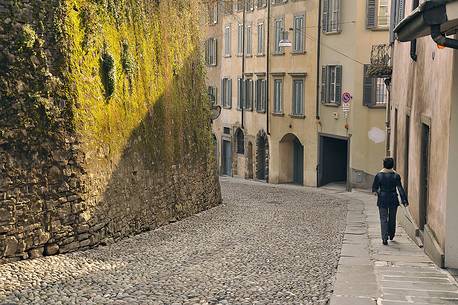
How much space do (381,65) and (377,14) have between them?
5.92m

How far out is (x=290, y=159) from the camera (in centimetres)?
3341

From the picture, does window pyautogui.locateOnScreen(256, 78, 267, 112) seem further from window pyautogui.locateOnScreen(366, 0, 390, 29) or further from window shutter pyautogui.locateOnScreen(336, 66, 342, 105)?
window pyautogui.locateOnScreen(366, 0, 390, 29)

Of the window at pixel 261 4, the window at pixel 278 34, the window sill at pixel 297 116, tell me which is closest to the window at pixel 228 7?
the window at pixel 261 4

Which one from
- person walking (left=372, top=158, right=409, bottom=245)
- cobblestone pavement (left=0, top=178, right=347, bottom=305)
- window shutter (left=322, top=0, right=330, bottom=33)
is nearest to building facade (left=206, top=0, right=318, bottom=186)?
window shutter (left=322, top=0, right=330, bottom=33)

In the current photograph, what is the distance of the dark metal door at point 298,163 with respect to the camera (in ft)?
106

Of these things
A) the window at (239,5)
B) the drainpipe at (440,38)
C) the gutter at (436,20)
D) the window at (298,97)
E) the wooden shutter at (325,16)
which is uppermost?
the window at (239,5)

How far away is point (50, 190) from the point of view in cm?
935

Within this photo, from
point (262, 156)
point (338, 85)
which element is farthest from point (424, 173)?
point (262, 156)

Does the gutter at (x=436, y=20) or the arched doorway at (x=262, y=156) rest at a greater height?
the gutter at (x=436, y=20)

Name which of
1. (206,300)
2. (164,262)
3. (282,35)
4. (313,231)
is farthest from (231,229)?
(282,35)

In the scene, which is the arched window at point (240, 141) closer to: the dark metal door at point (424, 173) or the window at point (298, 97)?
the window at point (298, 97)

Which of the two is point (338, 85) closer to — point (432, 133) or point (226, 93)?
point (226, 93)

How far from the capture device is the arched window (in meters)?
38.1

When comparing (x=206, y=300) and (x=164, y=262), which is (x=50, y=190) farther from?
(x=206, y=300)
